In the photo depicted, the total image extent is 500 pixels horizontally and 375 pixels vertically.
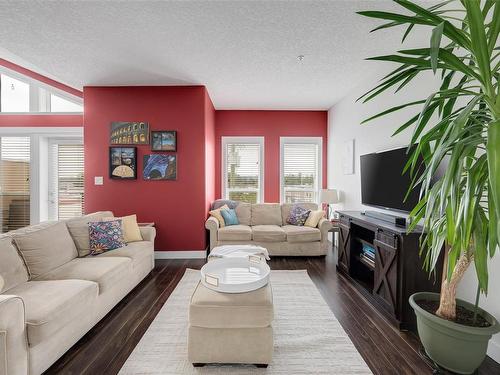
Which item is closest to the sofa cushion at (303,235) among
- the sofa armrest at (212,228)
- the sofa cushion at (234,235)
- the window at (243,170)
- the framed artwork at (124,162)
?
the sofa cushion at (234,235)

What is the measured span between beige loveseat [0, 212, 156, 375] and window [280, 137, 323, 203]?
10.8 feet

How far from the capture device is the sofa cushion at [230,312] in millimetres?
1561

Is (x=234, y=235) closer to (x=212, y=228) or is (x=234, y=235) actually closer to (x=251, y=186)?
(x=212, y=228)

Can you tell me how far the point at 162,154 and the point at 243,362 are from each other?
315 centimetres

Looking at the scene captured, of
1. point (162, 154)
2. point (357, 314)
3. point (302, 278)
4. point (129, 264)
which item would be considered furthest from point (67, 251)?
point (357, 314)

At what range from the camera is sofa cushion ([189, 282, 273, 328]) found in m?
1.56

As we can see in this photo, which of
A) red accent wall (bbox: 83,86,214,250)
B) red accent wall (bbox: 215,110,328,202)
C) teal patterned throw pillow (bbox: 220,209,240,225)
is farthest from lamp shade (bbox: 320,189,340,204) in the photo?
red accent wall (bbox: 83,86,214,250)

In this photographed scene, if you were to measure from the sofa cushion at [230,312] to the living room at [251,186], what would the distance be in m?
0.01

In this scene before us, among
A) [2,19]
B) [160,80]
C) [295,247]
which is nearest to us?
[2,19]

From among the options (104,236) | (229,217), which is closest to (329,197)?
(229,217)

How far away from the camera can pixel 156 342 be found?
1889 mm

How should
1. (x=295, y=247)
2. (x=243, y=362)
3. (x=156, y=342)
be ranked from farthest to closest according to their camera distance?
(x=295, y=247) → (x=156, y=342) → (x=243, y=362)

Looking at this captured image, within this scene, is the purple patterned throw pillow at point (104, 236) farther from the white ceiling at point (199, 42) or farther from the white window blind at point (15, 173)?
the white window blind at point (15, 173)

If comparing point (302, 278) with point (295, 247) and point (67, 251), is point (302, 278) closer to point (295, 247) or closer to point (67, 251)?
point (295, 247)
